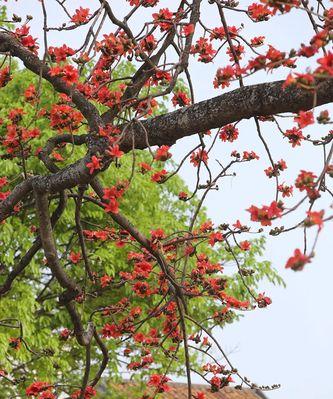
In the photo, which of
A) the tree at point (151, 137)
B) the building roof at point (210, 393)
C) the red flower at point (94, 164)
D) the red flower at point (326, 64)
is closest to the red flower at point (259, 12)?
the tree at point (151, 137)

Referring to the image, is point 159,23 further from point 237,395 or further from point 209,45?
point 237,395

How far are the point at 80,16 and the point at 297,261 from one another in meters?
2.63

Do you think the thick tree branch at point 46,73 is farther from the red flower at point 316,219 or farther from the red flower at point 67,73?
the red flower at point 316,219

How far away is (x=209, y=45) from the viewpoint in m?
4.73

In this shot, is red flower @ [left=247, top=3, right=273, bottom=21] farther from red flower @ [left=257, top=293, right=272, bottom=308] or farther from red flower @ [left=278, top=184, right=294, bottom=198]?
red flower @ [left=257, top=293, right=272, bottom=308]

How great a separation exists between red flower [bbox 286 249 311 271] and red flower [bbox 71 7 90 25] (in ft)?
8.48

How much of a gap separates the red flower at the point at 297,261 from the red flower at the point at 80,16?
8.48 feet

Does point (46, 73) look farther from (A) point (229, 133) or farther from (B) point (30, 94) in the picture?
(A) point (229, 133)

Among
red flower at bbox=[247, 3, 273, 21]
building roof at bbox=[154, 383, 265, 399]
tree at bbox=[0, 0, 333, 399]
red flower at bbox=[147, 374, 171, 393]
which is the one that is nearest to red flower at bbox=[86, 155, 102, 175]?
tree at bbox=[0, 0, 333, 399]

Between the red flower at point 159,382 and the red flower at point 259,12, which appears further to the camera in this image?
the red flower at point 159,382

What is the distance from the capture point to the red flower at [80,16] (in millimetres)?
4430

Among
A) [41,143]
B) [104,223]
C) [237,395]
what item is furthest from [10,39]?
[237,395]

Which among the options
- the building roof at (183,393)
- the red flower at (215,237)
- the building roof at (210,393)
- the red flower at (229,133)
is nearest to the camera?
the red flower at (215,237)

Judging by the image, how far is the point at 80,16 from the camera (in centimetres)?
443
